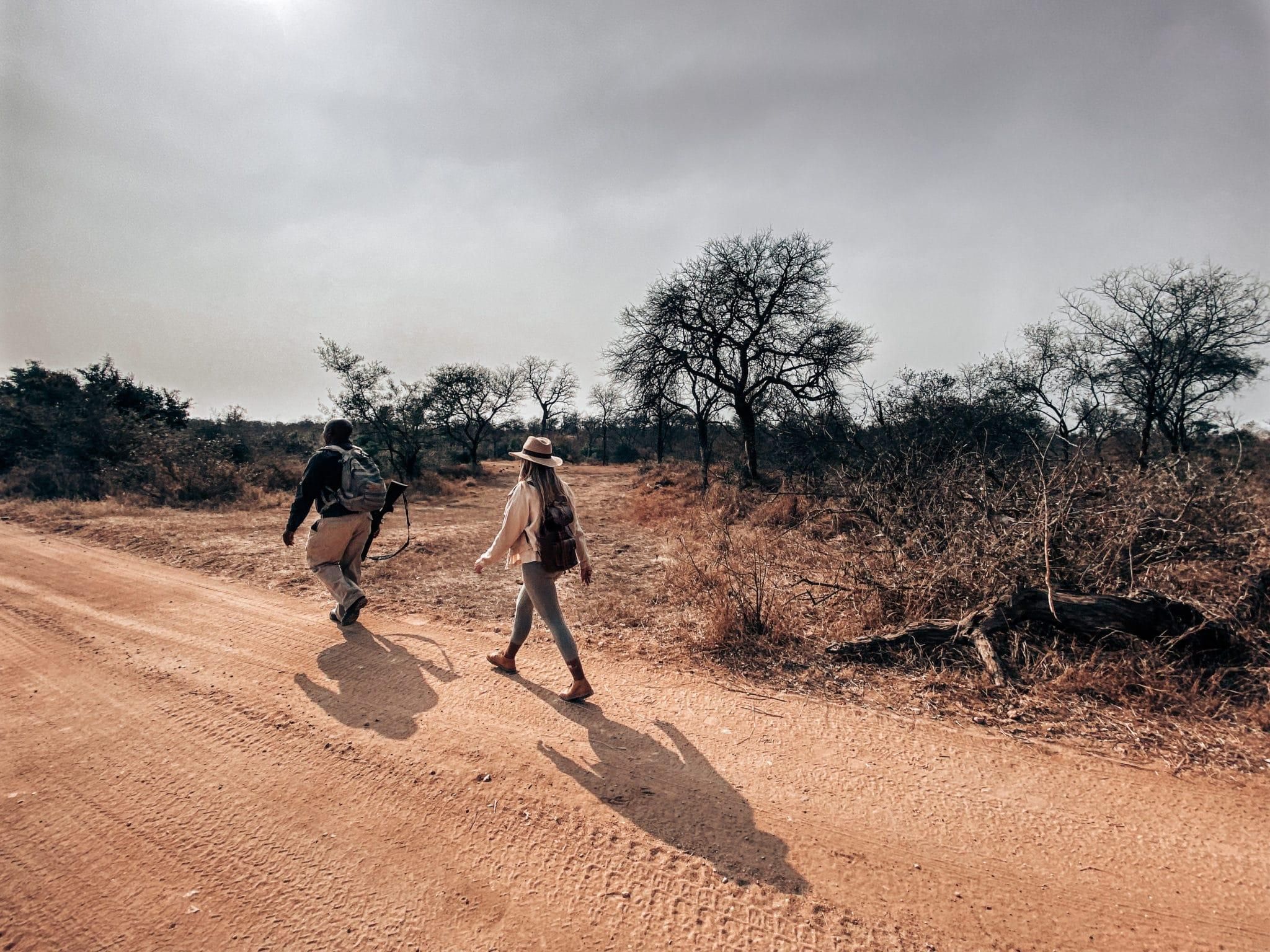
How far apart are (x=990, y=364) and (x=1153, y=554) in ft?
62.0

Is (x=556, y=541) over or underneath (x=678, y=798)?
over

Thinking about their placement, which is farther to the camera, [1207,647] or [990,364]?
[990,364]

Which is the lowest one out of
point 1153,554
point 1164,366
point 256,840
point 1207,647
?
point 256,840

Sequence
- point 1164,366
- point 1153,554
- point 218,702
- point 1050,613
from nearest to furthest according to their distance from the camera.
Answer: point 218,702 < point 1050,613 < point 1153,554 < point 1164,366

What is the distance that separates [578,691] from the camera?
3.36m

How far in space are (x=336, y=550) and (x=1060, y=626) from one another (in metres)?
6.00

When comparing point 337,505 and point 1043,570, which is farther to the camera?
point 337,505

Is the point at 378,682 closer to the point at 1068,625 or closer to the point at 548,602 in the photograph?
the point at 548,602

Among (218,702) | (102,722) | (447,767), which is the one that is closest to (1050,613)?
(447,767)

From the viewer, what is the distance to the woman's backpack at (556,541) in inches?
131

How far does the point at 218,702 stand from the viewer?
10.7ft

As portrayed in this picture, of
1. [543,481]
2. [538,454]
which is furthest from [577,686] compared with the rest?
[538,454]

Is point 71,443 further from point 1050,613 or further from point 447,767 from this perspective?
point 1050,613

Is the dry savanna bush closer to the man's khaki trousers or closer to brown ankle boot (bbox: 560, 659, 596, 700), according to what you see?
brown ankle boot (bbox: 560, 659, 596, 700)
